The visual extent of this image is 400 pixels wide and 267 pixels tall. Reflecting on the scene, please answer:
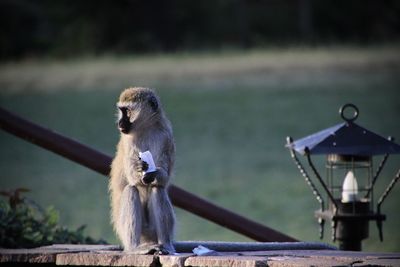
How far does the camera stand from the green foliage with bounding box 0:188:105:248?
8.81 metres

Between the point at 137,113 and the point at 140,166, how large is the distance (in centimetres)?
36

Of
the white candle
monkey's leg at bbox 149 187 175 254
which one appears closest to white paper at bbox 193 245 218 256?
monkey's leg at bbox 149 187 175 254

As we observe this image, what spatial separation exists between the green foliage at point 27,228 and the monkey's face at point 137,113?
158 centimetres

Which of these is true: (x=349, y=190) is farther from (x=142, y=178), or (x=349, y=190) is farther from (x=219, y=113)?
(x=219, y=113)

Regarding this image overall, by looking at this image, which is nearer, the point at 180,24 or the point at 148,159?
the point at 148,159

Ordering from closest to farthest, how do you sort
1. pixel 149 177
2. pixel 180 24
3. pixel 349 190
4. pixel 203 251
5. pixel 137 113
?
pixel 149 177 → pixel 203 251 → pixel 137 113 → pixel 349 190 → pixel 180 24

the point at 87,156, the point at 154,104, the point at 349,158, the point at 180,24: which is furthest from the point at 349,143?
the point at 180,24

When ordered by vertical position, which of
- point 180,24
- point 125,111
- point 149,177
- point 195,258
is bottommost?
point 195,258

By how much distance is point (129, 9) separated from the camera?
3741 centimetres

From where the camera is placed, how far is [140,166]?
24.6 ft

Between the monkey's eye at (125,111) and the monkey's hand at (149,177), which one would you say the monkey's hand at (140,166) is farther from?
the monkey's eye at (125,111)

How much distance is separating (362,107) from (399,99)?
1.87m

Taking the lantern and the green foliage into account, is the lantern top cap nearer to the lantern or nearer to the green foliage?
the lantern

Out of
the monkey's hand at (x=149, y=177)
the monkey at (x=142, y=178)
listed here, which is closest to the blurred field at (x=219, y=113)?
the monkey at (x=142, y=178)
